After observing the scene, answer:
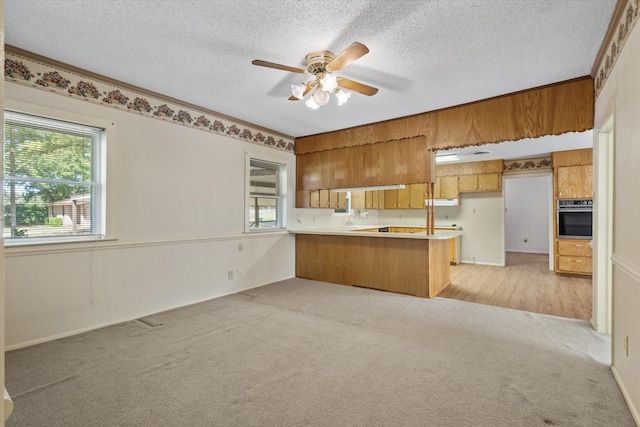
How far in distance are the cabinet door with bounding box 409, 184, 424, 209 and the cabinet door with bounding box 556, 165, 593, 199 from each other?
2.47 metres

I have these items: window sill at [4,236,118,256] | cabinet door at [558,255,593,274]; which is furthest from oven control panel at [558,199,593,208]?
window sill at [4,236,118,256]

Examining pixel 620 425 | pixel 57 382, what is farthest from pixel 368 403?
pixel 57 382

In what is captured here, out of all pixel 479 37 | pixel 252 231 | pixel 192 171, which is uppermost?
pixel 479 37

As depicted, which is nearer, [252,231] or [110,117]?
[110,117]

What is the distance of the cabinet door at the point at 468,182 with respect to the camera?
6918 millimetres

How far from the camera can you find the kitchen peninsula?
13.9 feet

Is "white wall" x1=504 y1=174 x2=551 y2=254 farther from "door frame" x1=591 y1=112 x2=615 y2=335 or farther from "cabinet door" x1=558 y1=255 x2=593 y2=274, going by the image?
"door frame" x1=591 y1=112 x2=615 y2=335

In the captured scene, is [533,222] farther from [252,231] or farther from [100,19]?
[100,19]

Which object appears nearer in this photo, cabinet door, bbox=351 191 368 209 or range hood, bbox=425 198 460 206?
range hood, bbox=425 198 460 206

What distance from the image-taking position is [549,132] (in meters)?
3.22

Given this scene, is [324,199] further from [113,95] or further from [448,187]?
[113,95]

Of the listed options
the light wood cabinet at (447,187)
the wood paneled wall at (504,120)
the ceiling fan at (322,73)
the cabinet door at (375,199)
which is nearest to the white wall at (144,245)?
the ceiling fan at (322,73)

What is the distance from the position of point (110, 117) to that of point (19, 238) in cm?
135

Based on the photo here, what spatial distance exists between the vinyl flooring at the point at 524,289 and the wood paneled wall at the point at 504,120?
2033 millimetres
